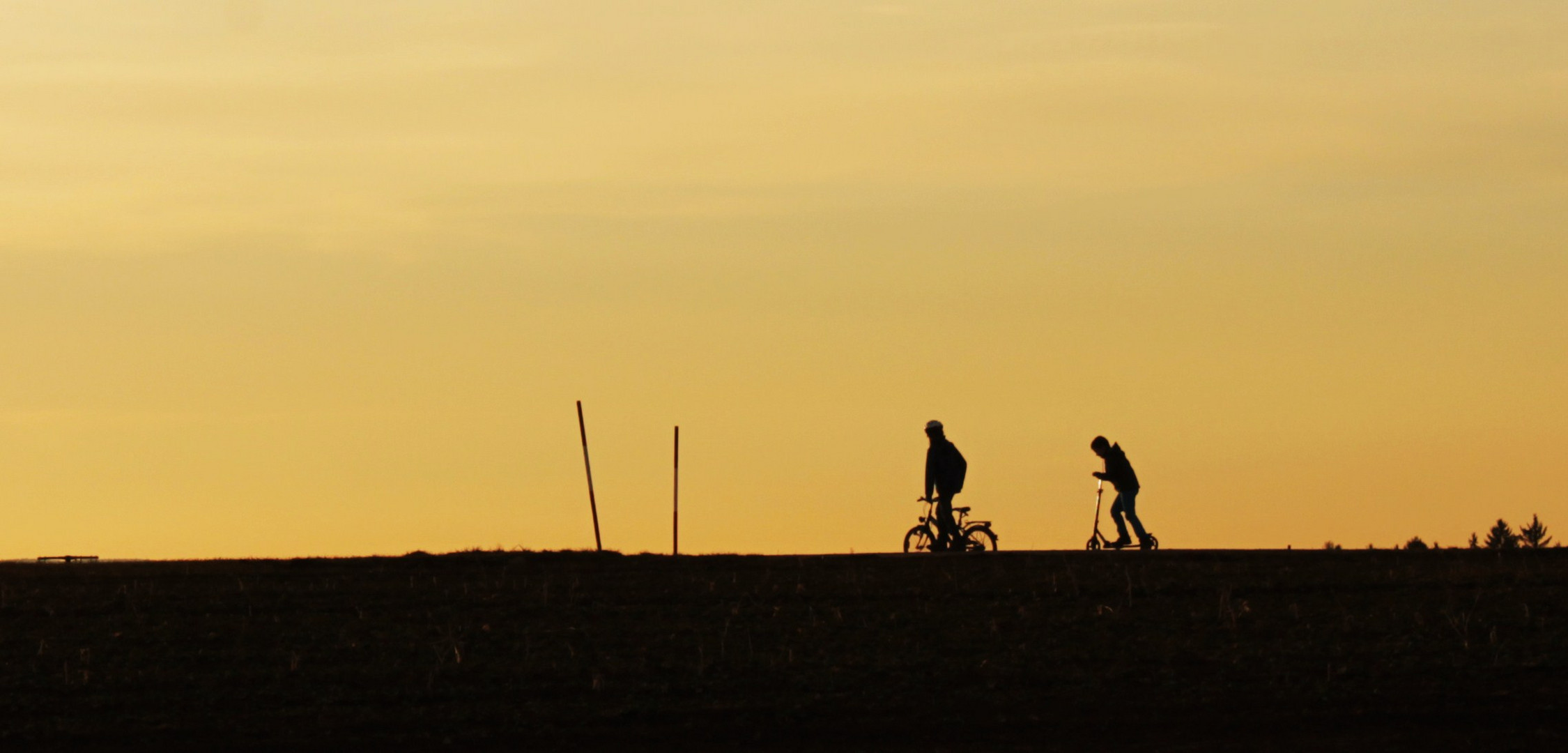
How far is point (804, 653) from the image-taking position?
21.7 meters

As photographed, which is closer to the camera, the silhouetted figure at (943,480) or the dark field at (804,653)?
the dark field at (804,653)

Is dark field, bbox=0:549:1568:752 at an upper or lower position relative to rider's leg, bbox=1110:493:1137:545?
lower

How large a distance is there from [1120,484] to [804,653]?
12399 millimetres

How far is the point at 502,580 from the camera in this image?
1027 inches

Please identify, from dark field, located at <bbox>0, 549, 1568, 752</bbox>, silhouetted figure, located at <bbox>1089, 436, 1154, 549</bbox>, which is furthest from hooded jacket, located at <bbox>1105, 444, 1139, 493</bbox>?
dark field, located at <bbox>0, 549, 1568, 752</bbox>

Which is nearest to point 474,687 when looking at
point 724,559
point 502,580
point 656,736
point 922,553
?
point 656,736

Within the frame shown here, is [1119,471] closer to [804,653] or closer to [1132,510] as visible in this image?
[1132,510]

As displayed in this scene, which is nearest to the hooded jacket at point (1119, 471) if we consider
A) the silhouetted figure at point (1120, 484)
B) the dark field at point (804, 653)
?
the silhouetted figure at point (1120, 484)

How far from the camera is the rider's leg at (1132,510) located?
108ft

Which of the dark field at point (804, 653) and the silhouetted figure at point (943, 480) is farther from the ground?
the silhouetted figure at point (943, 480)

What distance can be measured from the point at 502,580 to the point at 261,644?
13.2 feet

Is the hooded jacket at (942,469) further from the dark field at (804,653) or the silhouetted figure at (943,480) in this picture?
the dark field at (804,653)

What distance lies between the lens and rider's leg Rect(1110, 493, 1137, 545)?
33.1m

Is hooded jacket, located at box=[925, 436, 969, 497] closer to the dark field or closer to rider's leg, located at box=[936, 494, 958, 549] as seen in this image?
rider's leg, located at box=[936, 494, 958, 549]
